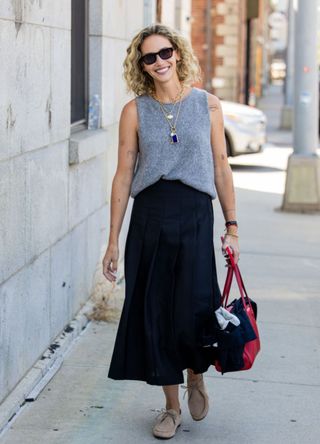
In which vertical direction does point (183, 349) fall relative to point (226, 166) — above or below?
below

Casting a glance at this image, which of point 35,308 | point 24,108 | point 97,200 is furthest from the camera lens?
point 97,200

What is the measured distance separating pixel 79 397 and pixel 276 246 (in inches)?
219

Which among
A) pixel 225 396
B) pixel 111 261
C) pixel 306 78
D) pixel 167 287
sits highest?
pixel 306 78

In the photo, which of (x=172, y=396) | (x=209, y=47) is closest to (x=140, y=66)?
(x=172, y=396)

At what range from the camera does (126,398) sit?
5914 millimetres

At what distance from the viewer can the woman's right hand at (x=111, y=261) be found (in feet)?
17.1

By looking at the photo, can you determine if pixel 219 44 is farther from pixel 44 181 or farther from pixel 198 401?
pixel 198 401

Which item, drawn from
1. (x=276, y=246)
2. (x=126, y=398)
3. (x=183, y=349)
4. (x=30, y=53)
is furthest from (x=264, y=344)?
(x=276, y=246)

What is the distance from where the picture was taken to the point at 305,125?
1362 cm

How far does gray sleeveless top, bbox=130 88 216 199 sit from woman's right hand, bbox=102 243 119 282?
0.98 ft

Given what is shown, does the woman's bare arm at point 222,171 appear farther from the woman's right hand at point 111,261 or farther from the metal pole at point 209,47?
the metal pole at point 209,47

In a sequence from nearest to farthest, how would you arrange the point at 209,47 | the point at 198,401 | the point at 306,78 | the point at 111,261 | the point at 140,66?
the point at 140,66, the point at 111,261, the point at 198,401, the point at 306,78, the point at 209,47

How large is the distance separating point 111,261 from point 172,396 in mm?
737

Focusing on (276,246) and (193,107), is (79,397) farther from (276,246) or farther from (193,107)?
(276,246)
